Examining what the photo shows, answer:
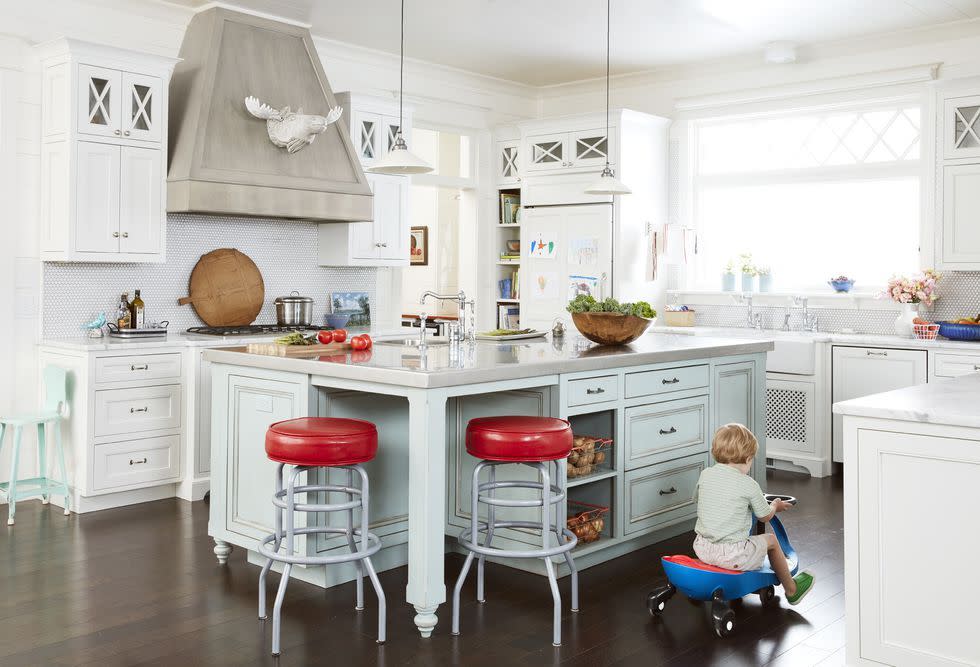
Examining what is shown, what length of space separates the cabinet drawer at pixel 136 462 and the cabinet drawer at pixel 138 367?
358 millimetres

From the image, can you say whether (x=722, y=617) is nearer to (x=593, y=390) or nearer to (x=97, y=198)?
(x=593, y=390)

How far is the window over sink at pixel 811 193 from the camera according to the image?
6.73 m

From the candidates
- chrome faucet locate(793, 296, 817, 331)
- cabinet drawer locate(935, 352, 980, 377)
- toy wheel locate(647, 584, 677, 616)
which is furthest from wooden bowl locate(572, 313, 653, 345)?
chrome faucet locate(793, 296, 817, 331)

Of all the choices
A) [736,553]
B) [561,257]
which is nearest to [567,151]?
[561,257]

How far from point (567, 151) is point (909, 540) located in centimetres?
525

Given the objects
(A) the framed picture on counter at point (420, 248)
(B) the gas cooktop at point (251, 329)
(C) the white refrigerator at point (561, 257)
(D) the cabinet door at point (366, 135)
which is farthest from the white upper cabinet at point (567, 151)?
(B) the gas cooktop at point (251, 329)

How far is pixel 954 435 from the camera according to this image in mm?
2707

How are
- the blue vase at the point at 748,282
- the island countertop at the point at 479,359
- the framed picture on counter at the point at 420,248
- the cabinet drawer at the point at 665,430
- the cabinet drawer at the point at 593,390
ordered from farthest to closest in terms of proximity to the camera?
the framed picture on counter at the point at 420,248 < the blue vase at the point at 748,282 < the cabinet drawer at the point at 665,430 < the cabinet drawer at the point at 593,390 < the island countertop at the point at 479,359

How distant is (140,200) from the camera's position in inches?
213

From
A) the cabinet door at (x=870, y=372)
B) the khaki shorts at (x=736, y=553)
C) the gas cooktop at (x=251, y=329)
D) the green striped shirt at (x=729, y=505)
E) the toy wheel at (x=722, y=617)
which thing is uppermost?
the gas cooktop at (x=251, y=329)

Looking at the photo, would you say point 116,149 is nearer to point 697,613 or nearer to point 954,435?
point 697,613

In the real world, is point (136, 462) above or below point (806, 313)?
below

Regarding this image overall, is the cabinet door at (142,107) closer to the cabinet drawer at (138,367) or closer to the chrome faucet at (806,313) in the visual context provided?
the cabinet drawer at (138,367)

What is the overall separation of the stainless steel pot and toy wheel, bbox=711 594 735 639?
3.82 m
